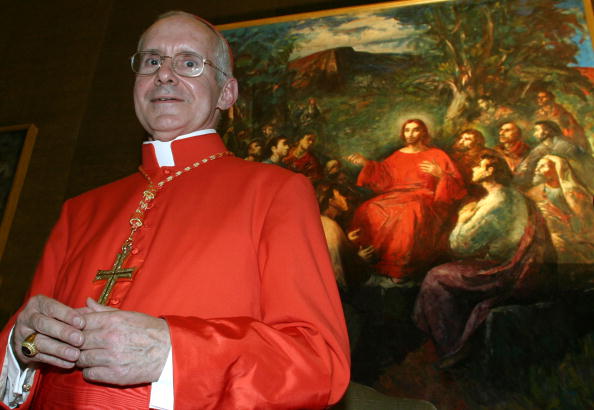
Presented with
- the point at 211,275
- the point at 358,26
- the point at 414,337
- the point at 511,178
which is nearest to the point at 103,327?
the point at 211,275

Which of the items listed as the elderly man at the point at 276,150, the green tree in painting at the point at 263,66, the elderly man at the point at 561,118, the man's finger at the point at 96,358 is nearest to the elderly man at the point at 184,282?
the man's finger at the point at 96,358

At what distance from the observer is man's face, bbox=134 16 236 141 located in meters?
2.03

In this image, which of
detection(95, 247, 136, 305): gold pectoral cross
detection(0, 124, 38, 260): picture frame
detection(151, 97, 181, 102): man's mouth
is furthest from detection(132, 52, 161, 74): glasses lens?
detection(0, 124, 38, 260): picture frame

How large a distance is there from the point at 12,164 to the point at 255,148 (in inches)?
84.8

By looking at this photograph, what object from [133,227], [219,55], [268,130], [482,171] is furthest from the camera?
[268,130]

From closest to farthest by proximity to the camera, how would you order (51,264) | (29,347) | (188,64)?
(29,347) → (51,264) → (188,64)

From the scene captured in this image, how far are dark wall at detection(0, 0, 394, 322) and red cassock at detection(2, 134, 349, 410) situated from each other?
8.98 feet

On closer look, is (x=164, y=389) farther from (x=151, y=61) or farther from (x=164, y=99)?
(x=151, y=61)

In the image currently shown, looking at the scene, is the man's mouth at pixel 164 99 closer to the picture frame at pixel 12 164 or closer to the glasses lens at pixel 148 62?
the glasses lens at pixel 148 62

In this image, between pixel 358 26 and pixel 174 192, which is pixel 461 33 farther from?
pixel 174 192

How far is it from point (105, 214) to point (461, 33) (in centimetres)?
340

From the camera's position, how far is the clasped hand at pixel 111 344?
1196mm

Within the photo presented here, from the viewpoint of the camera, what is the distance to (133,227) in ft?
5.85

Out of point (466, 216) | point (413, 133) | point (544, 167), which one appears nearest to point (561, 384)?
point (466, 216)
